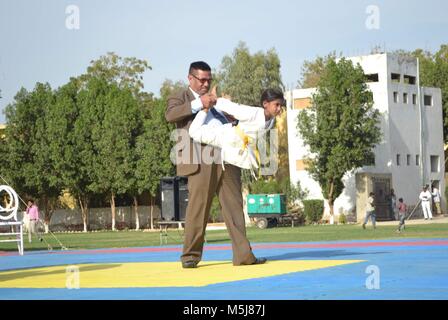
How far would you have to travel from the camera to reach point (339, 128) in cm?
5147

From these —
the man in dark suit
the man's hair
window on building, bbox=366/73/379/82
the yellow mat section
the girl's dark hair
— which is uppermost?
window on building, bbox=366/73/379/82

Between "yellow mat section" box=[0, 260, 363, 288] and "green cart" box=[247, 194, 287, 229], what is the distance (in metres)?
35.4

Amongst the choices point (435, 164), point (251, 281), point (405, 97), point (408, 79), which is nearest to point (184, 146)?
point (251, 281)

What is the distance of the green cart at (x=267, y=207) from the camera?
46094mm

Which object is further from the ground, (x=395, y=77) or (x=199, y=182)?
(x=395, y=77)

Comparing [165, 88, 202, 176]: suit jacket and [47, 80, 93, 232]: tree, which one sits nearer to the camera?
[165, 88, 202, 176]: suit jacket

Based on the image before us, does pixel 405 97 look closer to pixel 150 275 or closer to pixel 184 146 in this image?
pixel 184 146

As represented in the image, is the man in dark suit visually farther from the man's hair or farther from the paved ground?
the paved ground

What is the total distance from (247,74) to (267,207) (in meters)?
18.4

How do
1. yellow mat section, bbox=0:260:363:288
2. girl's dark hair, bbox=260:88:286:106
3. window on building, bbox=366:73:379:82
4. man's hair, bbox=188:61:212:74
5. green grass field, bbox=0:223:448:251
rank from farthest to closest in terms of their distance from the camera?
window on building, bbox=366:73:379:82 < green grass field, bbox=0:223:448:251 < man's hair, bbox=188:61:212:74 < girl's dark hair, bbox=260:88:286:106 < yellow mat section, bbox=0:260:363:288

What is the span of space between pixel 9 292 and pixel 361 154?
4474 cm

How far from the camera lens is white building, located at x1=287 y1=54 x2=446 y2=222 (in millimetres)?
55062

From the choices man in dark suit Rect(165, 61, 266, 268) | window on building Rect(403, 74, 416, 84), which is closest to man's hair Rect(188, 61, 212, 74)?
man in dark suit Rect(165, 61, 266, 268)
